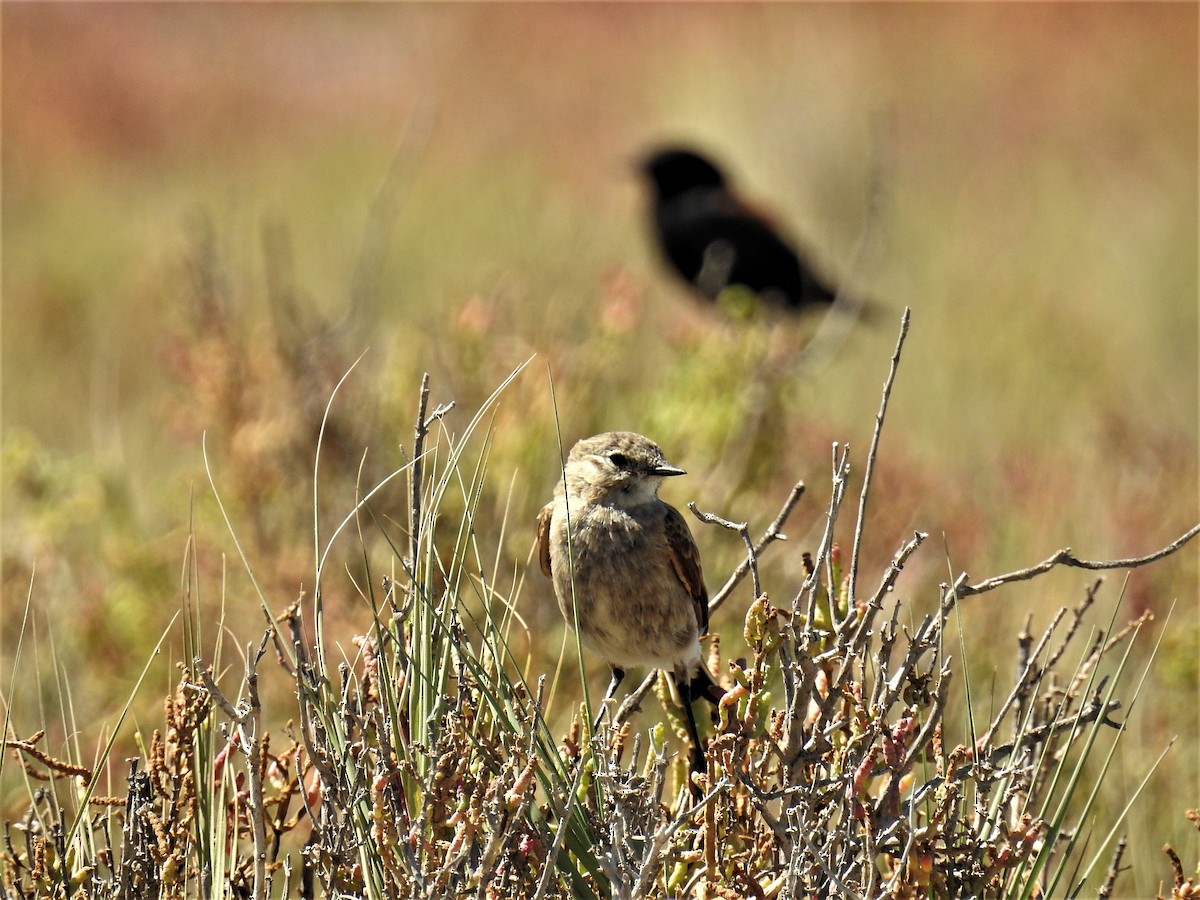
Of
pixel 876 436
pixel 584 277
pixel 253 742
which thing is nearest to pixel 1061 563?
pixel 876 436

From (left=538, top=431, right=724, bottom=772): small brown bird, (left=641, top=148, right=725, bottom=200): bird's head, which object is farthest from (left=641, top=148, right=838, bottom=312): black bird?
(left=538, top=431, right=724, bottom=772): small brown bird

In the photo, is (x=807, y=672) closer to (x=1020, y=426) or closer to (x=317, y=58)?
(x=1020, y=426)

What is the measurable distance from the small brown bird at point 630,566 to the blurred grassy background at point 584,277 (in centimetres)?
25

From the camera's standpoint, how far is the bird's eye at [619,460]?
3748 mm

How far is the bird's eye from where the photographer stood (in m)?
3.75

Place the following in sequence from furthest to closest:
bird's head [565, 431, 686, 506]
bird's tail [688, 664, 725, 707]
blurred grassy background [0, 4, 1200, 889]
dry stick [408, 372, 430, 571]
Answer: blurred grassy background [0, 4, 1200, 889], bird's head [565, 431, 686, 506], bird's tail [688, 664, 725, 707], dry stick [408, 372, 430, 571]

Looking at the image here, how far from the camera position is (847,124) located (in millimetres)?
14359

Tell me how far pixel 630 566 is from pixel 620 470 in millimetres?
255

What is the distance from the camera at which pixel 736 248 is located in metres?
10.4

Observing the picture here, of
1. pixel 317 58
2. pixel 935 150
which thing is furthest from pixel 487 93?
pixel 935 150

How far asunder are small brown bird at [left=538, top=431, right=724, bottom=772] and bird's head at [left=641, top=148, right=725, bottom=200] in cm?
761

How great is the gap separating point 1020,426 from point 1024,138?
1211 centimetres

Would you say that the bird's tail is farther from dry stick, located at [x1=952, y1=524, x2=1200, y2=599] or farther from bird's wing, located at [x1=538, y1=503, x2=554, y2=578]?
dry stick, located at [x1=952, y1=524, x2=1200, y2=599]

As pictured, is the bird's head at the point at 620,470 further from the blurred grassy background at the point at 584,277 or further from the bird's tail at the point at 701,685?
the bird's tail at the point at 701,685
